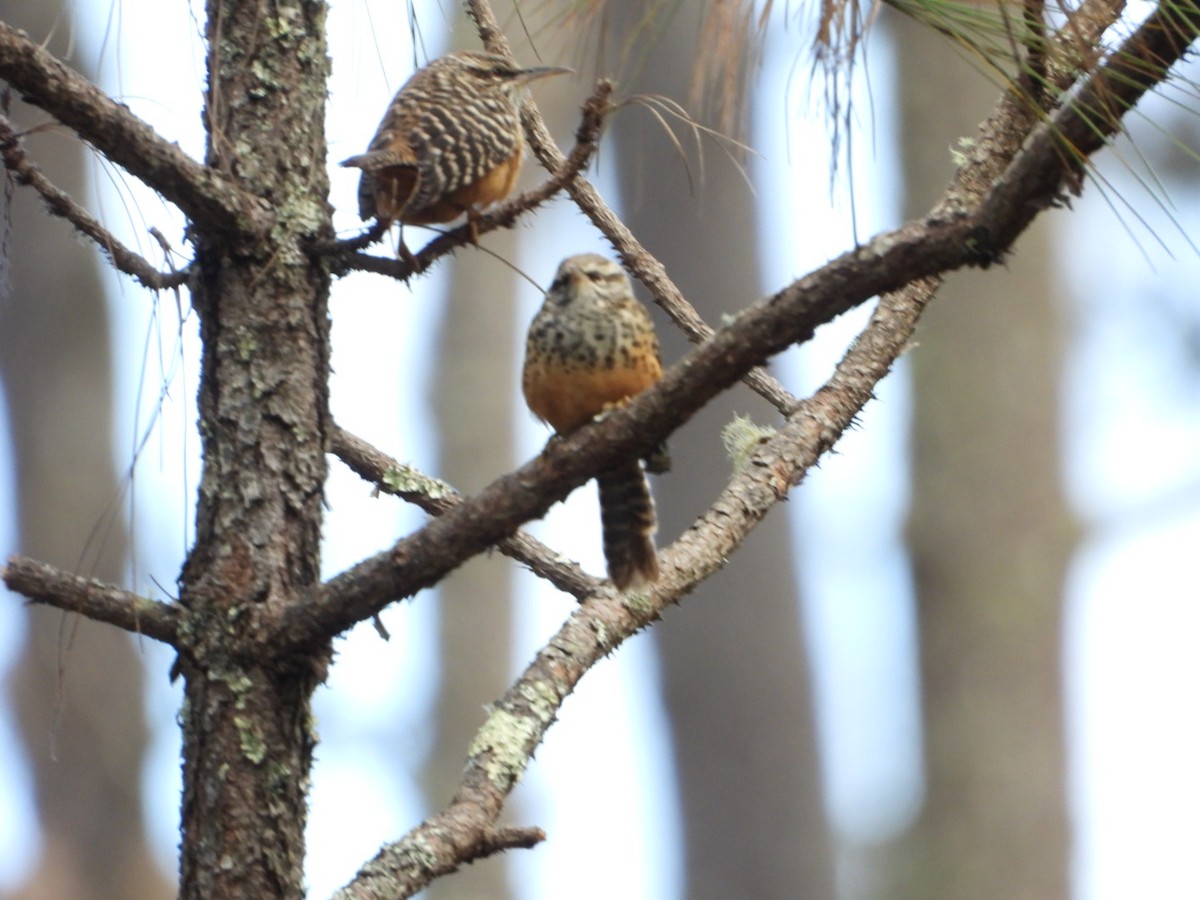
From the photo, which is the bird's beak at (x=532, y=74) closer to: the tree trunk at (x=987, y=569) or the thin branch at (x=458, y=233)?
the thin branch at (x=458, y=233)

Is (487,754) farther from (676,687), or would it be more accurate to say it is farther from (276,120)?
(676,687)

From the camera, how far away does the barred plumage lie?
8.91ft

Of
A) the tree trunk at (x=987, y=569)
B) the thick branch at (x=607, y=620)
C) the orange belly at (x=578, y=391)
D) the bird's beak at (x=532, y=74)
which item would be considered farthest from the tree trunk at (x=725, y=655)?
the orange belly at (x=578, y=391)

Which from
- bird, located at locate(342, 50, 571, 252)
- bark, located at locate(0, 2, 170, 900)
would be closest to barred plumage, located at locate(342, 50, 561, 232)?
bird, located at locate(342, 50, 571, 252)

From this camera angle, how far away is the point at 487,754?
8.74 feet

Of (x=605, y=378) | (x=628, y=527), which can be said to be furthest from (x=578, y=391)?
(x=628, y=527)

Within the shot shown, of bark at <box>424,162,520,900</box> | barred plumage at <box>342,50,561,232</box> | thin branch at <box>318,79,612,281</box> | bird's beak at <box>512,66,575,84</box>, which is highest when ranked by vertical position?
bark at <box>424,162,520,900</box>

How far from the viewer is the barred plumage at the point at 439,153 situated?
2.71 meters

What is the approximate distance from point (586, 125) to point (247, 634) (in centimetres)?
94

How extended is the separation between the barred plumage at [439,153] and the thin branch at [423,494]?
68 centimetres

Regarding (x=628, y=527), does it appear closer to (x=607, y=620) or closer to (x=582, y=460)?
(x=607, y=620)

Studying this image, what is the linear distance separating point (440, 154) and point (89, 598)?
3.57 ft

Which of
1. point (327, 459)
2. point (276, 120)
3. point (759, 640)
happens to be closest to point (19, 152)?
point (276, 120)

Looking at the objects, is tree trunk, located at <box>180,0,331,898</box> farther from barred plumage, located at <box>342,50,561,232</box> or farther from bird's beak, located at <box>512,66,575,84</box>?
bird's beak, located at <box>512,66,575,84</box>
